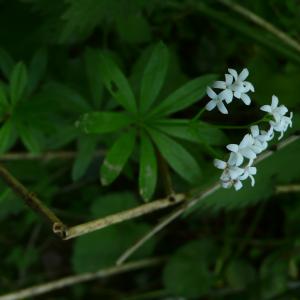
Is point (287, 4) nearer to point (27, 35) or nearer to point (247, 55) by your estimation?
point (247, 55)

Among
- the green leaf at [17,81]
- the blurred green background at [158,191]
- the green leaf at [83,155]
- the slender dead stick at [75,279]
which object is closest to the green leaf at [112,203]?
the blurred green background at [158,191]

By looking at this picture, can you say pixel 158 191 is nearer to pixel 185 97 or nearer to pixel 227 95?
pixel 185 97

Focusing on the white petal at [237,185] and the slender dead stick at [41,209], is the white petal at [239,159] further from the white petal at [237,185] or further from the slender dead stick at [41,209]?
the slender dead stick at [41,209]

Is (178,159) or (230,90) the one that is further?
(178,159)

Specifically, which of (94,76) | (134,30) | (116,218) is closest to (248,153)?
(116,218)

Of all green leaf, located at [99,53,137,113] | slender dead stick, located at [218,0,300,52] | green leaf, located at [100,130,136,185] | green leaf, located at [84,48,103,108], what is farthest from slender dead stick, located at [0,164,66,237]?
slender dead stick, located at [218,0,300,52]

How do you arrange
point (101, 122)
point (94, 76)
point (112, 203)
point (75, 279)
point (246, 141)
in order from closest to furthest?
point (246, 141), point (101, 122), point (94, 76), point (75, 279), point (112, 203)
